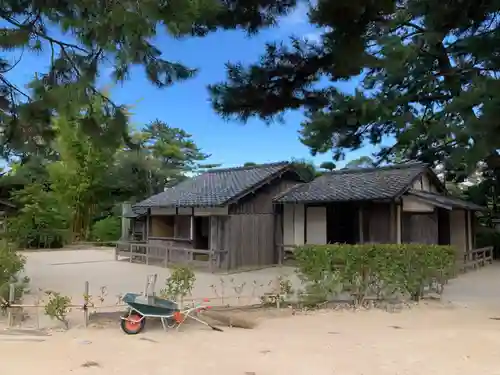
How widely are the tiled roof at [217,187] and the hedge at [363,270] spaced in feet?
21.0

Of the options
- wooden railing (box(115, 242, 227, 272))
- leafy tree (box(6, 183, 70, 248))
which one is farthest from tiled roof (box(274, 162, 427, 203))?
leafy tree (box(6, 183, 70, 248))

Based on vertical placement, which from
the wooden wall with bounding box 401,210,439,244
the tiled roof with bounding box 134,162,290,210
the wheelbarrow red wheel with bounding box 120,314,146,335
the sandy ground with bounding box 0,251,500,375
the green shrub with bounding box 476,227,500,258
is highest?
the tiled roof with bounding box 134,162,290,210

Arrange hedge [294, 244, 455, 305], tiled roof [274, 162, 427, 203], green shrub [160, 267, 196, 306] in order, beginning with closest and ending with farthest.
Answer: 1. green shrub [160, 267, 196, 306]
2. hedge [294, 244, 455, 305]
3. tiled roof [274, 162, 427, 203]

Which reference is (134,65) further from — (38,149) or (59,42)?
(38,149)

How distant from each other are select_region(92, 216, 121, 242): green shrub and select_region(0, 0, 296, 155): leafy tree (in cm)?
1851

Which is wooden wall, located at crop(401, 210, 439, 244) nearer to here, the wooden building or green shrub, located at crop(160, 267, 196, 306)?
the wooden building

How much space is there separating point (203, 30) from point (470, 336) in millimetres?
5204

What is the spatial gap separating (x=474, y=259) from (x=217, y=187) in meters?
8.73

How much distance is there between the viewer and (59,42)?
19.0ft

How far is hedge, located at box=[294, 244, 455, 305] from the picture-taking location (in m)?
6.79

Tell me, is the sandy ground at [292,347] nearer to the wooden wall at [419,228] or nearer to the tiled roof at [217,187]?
the wooden wall at [419,228]

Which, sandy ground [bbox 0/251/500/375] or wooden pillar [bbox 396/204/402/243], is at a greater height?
wooden pillar [bbox 396/204/402/243]

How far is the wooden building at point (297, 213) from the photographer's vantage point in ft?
43.2

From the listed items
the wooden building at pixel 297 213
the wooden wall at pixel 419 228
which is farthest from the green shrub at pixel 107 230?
the wooden wall at pixel 419 228
